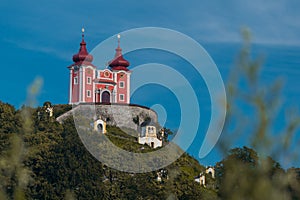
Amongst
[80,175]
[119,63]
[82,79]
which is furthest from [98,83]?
[80,175]

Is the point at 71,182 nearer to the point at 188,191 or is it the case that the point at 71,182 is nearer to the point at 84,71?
the point at 188,191

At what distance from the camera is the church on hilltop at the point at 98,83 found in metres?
56.4

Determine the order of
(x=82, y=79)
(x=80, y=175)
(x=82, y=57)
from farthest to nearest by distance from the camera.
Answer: (x=82, y=57) → (x=82, y=79) → (x=80, y=175)

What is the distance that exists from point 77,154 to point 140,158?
13.8 feet

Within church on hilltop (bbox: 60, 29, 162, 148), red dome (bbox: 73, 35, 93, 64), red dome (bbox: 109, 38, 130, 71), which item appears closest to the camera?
church on hilltop (bbox: 60, 29, 162, 148)

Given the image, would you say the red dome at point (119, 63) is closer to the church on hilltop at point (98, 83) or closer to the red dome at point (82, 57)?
the church on hilltop at point (98, 83)

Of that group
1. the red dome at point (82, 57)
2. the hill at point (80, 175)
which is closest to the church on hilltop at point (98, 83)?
the red dome at point (82, 57)

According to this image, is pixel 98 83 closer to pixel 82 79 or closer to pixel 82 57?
pixel 82 79

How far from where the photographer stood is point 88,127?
Answer: 51250mm

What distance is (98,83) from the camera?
57.0 metres

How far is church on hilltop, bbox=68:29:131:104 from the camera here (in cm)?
5641

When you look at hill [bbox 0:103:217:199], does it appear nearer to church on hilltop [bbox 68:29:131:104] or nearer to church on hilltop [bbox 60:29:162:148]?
church on hilltop [bbox 60:29:162:148]

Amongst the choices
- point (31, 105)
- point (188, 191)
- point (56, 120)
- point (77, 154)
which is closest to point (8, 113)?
point (56, 120)

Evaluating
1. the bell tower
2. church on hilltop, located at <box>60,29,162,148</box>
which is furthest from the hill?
the bell tower
